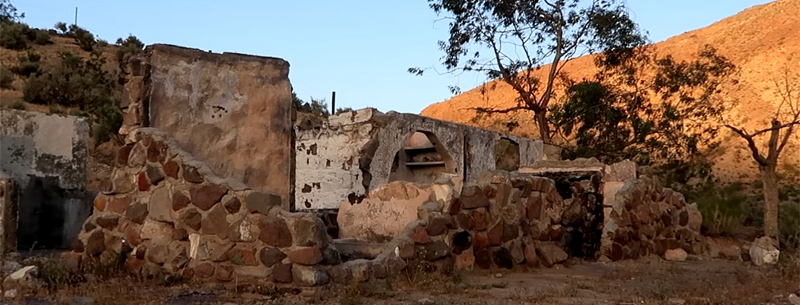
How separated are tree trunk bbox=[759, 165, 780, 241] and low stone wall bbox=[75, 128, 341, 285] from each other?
8.87 metres

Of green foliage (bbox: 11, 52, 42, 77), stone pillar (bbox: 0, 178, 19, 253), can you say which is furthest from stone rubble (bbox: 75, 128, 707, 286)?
green foliage (bbox: 11, 52, 42, 77)

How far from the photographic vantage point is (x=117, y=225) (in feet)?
24.1

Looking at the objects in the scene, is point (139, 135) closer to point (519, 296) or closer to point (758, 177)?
point (519, 296)

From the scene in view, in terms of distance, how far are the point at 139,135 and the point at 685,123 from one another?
20385mm

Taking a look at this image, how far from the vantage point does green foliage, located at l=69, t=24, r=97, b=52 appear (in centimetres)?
3860

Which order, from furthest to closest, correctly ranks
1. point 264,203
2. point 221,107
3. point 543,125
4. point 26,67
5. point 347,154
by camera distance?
point 26,67, point 543,125, point 347,154, point 221,107, point 264,203

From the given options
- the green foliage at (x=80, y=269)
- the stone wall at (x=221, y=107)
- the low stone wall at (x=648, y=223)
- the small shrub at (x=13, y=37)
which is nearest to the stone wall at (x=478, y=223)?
the low stone wall at (x=648, y=223)

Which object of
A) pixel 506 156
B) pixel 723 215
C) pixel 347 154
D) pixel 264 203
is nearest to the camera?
pixel 264 203

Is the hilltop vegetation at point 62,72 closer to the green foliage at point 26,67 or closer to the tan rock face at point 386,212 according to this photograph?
the green foliage at point 26,67

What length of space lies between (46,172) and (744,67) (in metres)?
40.2

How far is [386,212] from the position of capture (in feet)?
29.0

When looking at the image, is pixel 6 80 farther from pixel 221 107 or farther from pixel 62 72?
pixel 221 107

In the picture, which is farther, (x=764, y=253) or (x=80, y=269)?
(x=764, y=253)

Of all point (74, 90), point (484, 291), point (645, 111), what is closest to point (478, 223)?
point (484, 291)
